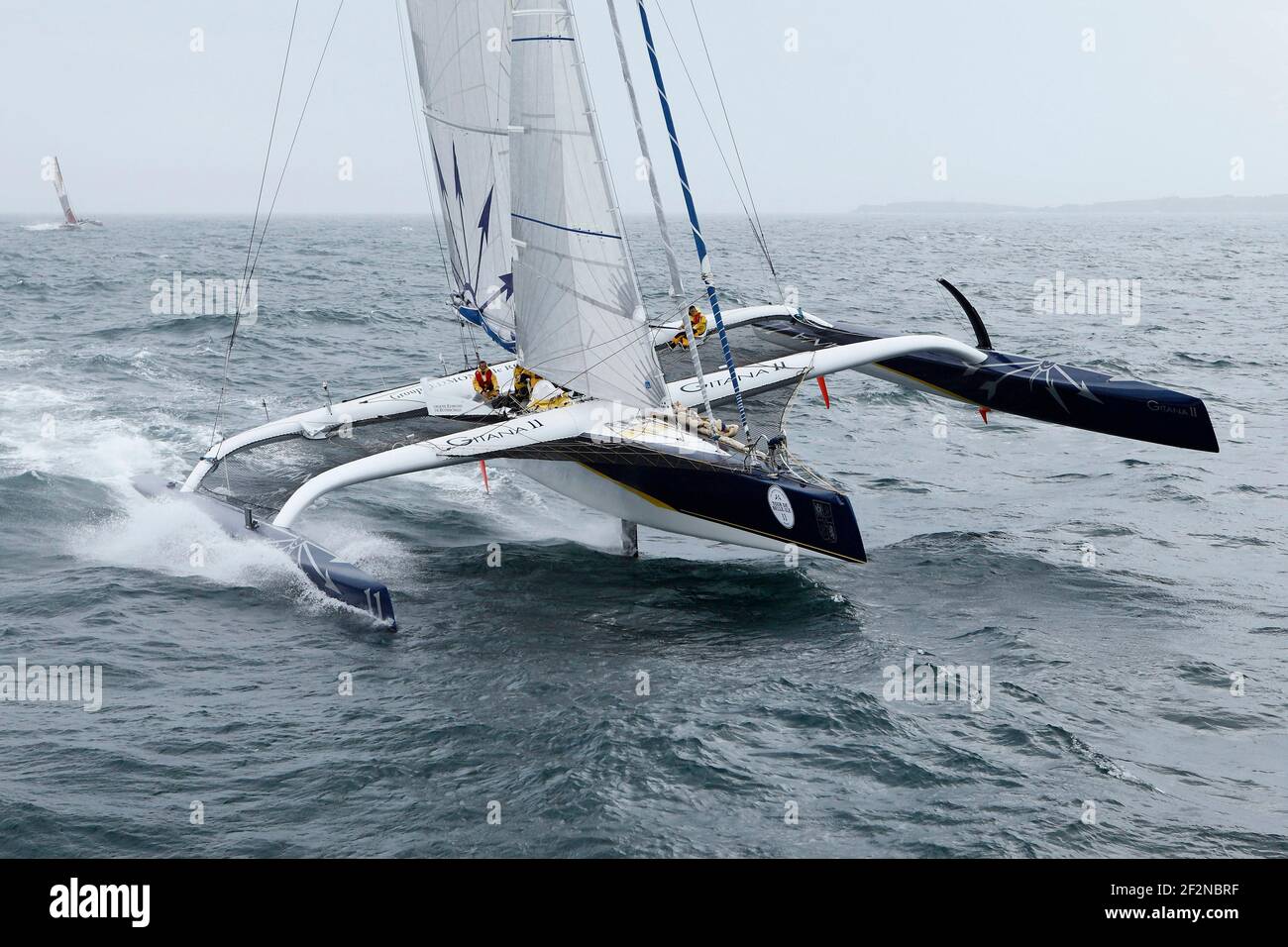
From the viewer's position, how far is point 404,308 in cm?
2883

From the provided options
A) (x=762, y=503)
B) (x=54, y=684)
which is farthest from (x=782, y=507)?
(x=54, y=684)

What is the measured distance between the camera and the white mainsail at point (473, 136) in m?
11.7

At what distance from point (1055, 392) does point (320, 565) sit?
787cm

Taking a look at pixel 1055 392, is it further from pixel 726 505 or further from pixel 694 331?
pixel 726 505

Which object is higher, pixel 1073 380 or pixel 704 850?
pixel 1073 380

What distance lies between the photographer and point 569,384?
34.3 feet

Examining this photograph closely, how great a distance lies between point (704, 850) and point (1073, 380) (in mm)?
8449

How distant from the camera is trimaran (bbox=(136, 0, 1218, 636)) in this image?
31.6 feet

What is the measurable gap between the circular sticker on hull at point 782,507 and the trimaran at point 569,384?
1 cm
